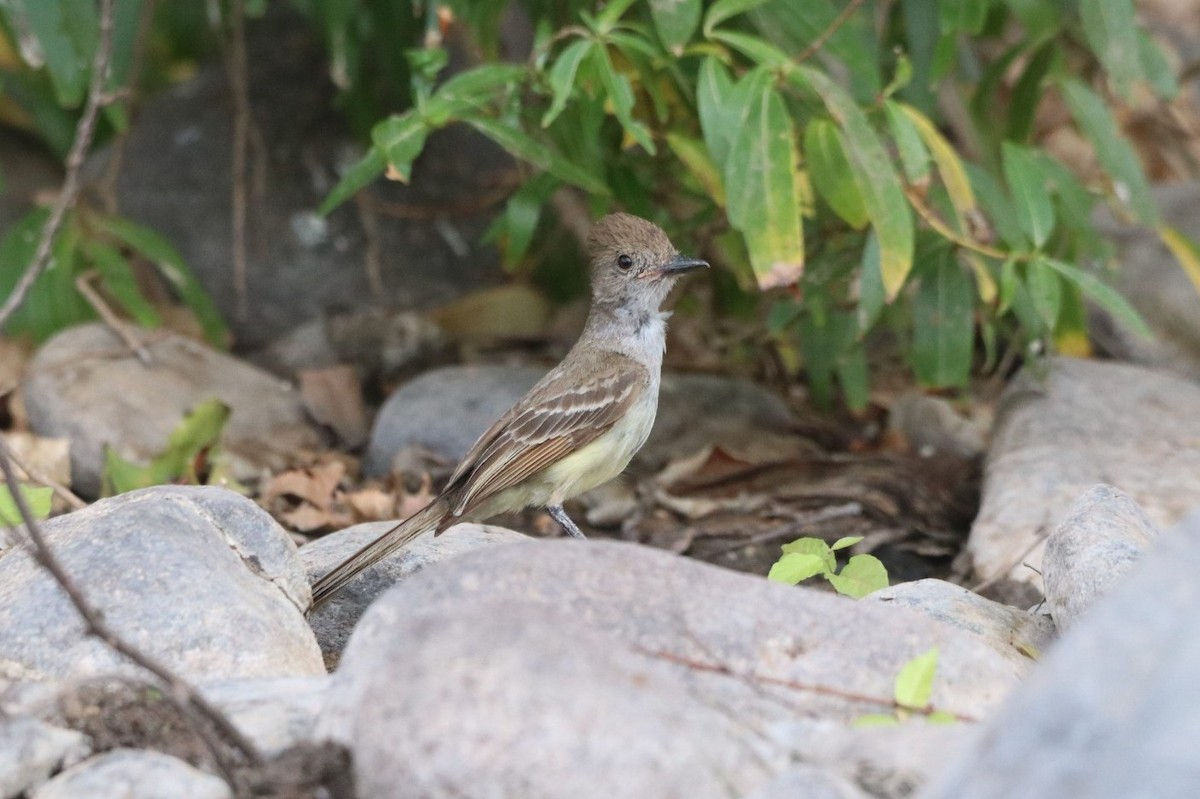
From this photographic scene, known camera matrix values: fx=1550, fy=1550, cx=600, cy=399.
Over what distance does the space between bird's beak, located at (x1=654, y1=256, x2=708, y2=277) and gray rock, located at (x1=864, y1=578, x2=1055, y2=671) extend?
177cm

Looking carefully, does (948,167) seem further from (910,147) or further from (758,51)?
(758,51)

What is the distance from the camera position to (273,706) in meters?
3.53

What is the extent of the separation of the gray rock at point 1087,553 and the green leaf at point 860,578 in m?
0.50

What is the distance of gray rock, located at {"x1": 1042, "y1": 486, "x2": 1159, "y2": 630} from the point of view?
4.13m

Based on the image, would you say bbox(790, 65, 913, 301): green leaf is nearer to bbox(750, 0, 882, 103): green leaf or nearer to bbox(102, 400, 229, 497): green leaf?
bbox(750, 0, 882, 103): green leaf

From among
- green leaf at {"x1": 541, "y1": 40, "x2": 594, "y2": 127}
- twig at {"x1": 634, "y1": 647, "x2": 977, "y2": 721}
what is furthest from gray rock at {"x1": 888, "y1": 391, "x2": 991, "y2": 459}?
twig at {"x1": 634, "y1": 647, "x2": 977, "y2": 721}

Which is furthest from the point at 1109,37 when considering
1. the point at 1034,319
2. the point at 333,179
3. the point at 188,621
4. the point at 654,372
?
the point at 333,179

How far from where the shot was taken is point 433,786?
280 cm

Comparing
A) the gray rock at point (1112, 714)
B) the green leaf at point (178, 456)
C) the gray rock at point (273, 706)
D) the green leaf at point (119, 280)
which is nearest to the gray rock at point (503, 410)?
the green leaf at point (178, 456)

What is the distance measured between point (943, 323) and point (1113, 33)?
1.36m

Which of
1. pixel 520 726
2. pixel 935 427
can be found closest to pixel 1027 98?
pixel 935 427

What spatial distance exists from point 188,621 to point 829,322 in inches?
160

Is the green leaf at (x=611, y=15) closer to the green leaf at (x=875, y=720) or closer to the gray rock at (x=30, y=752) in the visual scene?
the green leaf at (x=875, y=720)

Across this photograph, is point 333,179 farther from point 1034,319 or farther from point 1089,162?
point 1089,162
